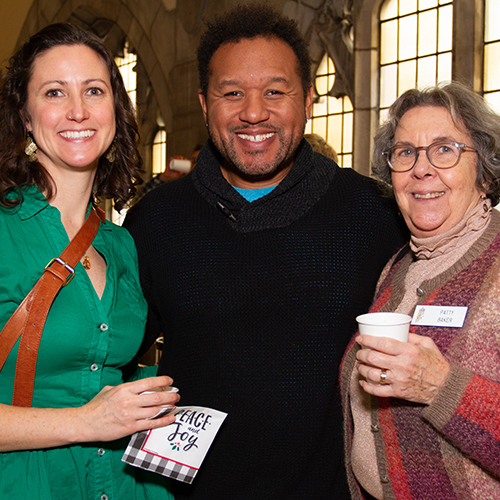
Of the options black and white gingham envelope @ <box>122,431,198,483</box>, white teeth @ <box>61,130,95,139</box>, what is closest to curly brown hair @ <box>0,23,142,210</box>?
white teeth @ <box>61,130,95,139</box>

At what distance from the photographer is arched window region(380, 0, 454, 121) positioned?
5.99 meters

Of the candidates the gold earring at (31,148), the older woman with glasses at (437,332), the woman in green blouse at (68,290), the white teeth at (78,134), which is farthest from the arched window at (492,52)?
the gold earring at (31,148)

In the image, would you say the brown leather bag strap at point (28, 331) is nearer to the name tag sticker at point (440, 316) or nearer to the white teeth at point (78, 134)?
the white teeth at point (78, 134)

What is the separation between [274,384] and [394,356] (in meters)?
0.67

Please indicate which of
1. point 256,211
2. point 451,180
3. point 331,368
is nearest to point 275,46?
point 256,211

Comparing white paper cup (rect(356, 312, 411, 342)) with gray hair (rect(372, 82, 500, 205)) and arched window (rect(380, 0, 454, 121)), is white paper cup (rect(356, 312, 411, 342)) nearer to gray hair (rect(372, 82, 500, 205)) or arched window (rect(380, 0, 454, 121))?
gray hair (rect(372, 82, 500, 205))

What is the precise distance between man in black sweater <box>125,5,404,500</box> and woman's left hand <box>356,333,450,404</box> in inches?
21.4

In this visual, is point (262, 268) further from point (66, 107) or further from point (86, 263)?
point (66, 107)

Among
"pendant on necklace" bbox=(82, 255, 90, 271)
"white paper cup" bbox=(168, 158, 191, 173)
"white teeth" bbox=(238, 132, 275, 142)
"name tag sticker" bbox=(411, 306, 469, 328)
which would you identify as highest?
"white paper cup" bbox=(168, 158, 191, 173)

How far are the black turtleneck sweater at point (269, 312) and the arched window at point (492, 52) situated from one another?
4.14 meters

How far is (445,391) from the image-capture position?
1.45 meters

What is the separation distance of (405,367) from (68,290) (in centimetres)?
107

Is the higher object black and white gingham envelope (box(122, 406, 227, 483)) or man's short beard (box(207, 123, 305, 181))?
man's short beard (box(207, 123, 305, 181))

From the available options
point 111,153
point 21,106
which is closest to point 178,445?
point 111,153
